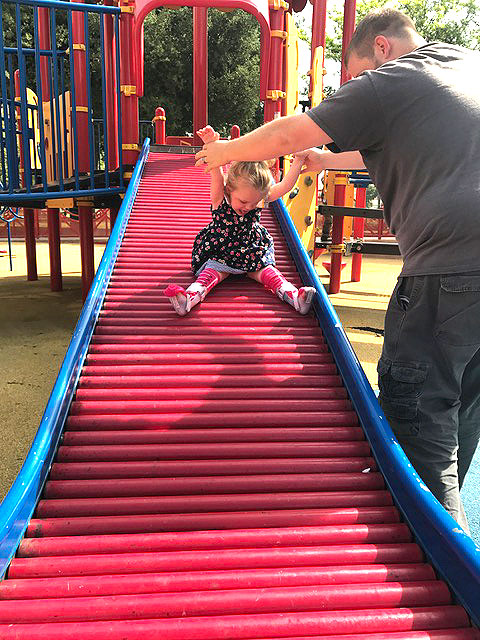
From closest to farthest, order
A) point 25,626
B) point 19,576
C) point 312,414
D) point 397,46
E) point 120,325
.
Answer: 1. point 25,626
2. point 19,576
3. point 397,46
4. point 312,414
5. point 120,325

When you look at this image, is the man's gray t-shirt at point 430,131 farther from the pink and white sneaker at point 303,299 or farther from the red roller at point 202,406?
the pink and white sneaker at point 303,299

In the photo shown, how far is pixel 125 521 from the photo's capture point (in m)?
1.70

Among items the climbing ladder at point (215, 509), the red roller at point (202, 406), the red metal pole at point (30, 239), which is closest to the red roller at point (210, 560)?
the climbing ladder at point (215, 509)

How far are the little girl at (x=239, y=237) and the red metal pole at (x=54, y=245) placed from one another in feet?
14.0

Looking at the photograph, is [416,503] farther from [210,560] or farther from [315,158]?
[315,158]

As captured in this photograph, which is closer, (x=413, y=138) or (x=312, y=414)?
(x=413, y=138)

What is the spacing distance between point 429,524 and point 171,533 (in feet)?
2.51

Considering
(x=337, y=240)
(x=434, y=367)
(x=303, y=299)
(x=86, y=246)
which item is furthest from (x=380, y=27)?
(x=337, y=240)

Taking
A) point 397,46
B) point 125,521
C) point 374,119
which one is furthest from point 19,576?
point 397,46

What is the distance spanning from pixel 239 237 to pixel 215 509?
6.61ft

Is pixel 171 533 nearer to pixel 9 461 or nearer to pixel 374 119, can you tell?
pixel 374 119

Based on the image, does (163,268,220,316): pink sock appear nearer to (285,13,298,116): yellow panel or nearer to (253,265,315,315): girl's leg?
(253,265,315,315): girl's leg

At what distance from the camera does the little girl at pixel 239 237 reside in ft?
10.5

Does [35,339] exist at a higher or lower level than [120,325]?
lower
